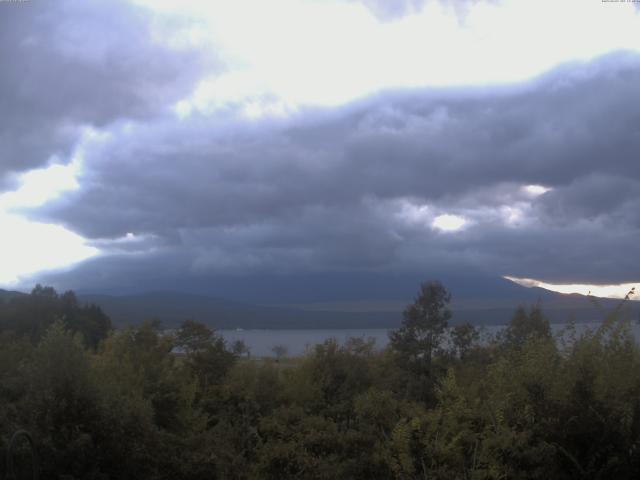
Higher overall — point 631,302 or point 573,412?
point 631,302

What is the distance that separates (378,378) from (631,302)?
13.1 metres

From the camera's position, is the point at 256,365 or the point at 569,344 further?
the point at 256,365

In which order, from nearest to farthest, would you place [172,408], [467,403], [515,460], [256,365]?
1. [515,460]
2. [467,403]
3. [172,408]
4. [256,365]

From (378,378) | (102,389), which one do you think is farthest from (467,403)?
(378,378)

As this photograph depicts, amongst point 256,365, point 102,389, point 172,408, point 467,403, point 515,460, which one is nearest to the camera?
point 515,460

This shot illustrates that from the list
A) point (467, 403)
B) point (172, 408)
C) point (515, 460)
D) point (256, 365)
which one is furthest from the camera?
point (256, 365)

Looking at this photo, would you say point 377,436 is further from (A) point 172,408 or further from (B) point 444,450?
(A) point 172,408

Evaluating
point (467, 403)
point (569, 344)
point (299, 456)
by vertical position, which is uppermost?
point (569, 344)

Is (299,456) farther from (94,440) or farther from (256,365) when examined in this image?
(256,365)

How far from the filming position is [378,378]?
23.6m

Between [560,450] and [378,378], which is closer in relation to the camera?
[560,450]

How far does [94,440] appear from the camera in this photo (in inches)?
380

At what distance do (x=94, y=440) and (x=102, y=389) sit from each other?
33.0 inches

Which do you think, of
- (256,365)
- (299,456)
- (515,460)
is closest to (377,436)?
(299,456)
